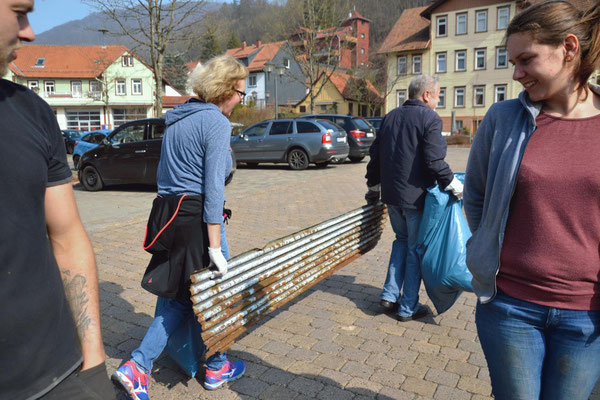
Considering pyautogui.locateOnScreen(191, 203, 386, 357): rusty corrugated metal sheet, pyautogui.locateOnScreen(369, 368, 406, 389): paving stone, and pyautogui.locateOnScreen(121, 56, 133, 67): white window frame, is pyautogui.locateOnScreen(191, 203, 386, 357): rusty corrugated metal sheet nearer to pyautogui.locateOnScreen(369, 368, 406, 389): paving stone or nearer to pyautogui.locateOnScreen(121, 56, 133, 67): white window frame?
pyautogui.locateOnScreen(369, 368, 406, 389): paving stone

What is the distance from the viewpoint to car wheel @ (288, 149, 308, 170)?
53.7ft

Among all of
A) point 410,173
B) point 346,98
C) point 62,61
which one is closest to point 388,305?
point 410,173

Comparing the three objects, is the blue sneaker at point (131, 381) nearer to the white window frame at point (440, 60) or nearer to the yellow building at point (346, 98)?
the white window frame at point (440, 60)

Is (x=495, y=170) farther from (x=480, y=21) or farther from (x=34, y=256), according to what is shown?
(x=480, y=21)

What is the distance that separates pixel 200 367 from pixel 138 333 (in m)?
0.82

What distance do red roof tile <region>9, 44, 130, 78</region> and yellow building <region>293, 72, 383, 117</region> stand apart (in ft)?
75.5

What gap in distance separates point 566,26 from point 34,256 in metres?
1.77

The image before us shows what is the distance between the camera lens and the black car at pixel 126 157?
11672mm

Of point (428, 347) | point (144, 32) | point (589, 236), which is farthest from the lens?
point (144, 32)

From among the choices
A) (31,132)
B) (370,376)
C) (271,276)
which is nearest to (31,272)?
(31,132)

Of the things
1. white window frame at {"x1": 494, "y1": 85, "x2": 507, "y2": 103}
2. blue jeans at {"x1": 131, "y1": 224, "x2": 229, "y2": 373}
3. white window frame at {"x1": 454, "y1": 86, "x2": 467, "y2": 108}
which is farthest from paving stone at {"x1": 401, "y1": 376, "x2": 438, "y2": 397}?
white window frame at {"x1": 454, "y1": 86, "x2": 467, "y2": 108}

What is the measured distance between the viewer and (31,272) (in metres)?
1.28

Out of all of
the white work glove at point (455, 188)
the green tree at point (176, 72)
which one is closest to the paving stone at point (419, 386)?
the white work glove at point (455, 188)

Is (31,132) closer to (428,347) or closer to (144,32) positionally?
(428,347)
